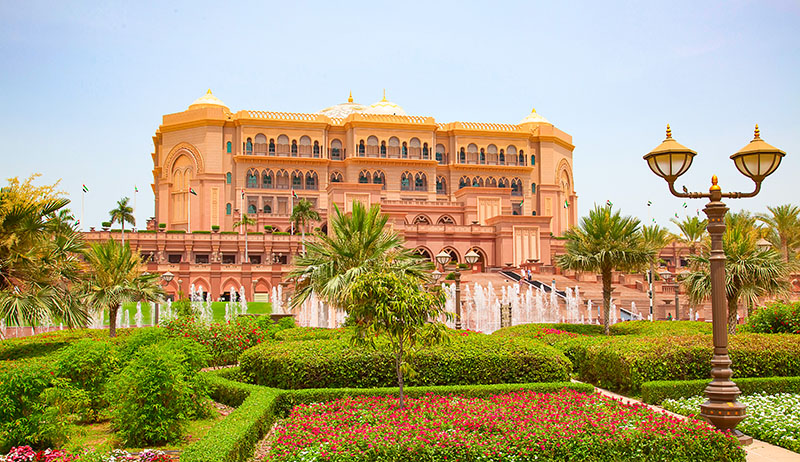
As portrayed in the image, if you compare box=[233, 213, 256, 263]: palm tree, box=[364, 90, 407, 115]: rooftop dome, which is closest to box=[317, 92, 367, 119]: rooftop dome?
box=[364, 90, 407, 115]: rooftop dome

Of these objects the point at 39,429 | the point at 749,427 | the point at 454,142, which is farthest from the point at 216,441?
the point at 454,142

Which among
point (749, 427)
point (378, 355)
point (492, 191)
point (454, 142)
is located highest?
point (454, 142)

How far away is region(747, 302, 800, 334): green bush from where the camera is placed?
18578 mm

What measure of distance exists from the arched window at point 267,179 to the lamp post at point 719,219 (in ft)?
192

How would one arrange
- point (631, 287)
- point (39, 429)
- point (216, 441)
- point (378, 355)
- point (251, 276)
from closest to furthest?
point (216, 441)
point (39, 429)
point (378, 355)
point (631, 287)
point (251, 276)

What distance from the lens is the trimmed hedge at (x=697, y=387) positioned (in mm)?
13734

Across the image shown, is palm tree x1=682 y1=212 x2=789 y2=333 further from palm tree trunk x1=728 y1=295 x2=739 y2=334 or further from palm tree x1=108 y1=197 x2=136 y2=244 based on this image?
palm tree x1=108 y1=197 x2=136 y2=244

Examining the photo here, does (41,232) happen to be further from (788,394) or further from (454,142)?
(454,142)

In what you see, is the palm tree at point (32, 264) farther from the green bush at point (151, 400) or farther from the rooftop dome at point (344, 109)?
the rooftop dome at point (344, 109)

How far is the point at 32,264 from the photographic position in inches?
592

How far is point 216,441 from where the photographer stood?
28.8 feet

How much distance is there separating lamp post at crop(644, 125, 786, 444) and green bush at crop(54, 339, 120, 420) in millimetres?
9556

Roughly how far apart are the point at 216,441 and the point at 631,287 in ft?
131

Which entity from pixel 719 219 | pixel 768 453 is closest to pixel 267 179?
pixel 719 219
